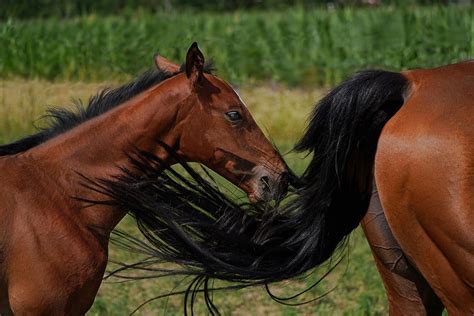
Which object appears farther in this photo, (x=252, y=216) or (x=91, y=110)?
(x=91, y=110)

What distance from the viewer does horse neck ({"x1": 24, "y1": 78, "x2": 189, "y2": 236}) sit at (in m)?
4.38

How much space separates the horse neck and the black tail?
7 centimetres

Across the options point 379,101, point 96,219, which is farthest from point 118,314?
point 379,101

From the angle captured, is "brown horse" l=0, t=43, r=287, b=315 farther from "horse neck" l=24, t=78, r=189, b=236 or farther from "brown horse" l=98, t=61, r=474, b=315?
"brown horse" l=98, t=61, r=474, b=315

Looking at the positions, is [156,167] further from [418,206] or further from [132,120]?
[418,206]

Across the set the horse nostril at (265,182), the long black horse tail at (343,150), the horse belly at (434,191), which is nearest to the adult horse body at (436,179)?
the horse belly at (434,191)

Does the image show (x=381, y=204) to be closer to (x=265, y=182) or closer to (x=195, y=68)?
(x=265, y=182)

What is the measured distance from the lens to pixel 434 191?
3652 millimetres

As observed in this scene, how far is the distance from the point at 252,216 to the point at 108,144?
0.66 m

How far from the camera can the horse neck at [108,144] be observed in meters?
4.38

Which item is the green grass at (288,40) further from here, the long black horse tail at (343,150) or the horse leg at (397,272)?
the horse leg at (397,272)

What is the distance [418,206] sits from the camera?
3.71 metres

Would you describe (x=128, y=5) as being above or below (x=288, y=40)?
below

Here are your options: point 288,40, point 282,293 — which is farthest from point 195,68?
point 288,40
